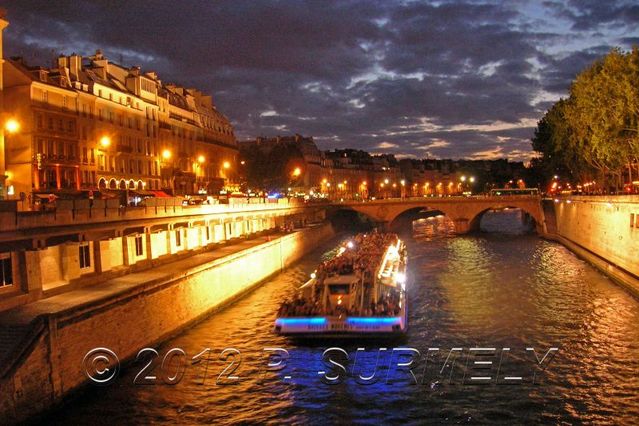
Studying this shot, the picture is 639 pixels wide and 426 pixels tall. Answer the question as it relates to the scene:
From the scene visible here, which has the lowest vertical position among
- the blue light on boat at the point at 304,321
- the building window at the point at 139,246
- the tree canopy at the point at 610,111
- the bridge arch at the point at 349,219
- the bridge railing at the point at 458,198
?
the blue light on boat at the point at 304,321

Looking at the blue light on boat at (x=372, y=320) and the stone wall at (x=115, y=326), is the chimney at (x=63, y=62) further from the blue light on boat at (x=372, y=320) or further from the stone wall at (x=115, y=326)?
the blue light on boat at (x=372, y=320)

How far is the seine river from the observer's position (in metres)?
20.7

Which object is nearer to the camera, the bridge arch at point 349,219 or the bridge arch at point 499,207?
the bridge arch at point 499,207

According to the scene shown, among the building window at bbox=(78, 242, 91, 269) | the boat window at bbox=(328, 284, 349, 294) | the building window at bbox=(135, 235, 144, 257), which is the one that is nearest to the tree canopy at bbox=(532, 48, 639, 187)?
the boat window at bbox=(328, 284, 349, 294)

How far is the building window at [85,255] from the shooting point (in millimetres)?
29875

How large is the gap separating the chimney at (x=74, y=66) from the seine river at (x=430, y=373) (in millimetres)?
31238

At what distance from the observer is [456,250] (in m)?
68.7

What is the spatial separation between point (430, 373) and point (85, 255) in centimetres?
1708

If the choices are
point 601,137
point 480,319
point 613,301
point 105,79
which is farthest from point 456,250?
point 105,79

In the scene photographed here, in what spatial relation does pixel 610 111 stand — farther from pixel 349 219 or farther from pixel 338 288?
pixel 349 219

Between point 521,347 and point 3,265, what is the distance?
2142cm

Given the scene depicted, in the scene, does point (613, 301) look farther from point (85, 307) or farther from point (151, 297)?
point (85, 307)

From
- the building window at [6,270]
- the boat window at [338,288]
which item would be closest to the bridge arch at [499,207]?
the boat window at [338,288]

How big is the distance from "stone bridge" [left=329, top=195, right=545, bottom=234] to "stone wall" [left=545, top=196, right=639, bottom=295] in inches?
709
